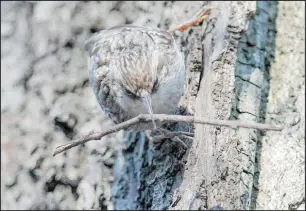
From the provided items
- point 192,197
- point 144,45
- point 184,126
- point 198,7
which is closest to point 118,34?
point 144,45

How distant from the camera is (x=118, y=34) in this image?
2756mm

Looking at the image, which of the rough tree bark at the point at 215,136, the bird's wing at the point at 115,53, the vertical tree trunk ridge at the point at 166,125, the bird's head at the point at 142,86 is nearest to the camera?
the rough tree bark at the point at 215,136

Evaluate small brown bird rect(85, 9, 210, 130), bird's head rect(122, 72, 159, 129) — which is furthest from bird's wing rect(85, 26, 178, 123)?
bird's head rect(122, 72, 159, 129)

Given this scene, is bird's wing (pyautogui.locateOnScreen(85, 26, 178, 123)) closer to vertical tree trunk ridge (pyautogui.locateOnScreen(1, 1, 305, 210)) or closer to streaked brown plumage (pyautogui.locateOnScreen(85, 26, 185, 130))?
streaked brown plumage (pyautogui.locateOnScreen(85, 26, 185, 130))

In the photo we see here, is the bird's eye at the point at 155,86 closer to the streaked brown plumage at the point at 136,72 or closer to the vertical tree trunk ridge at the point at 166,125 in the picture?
the streaked brown plumage at the point at 136,72

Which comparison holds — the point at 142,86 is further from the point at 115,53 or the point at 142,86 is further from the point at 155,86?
the point at 115,53

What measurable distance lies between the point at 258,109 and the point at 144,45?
537 mm

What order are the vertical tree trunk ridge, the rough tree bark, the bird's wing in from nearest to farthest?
the rough tree bark < the vertical tree trunk ridge < the bird's wing

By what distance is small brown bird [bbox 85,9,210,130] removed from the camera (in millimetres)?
2283

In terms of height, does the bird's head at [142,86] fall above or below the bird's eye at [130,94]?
above

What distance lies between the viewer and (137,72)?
2279 millimetres

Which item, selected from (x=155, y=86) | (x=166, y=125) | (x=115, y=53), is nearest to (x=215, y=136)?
(x=155, y=86)

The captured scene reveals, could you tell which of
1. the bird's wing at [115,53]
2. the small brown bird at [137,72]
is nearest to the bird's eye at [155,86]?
the small brown bird at [137,72]

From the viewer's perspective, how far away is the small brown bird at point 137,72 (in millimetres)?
2283
